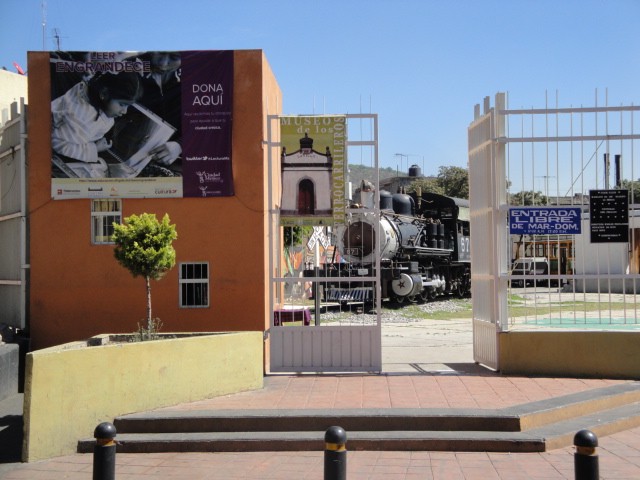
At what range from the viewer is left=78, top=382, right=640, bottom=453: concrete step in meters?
7.74

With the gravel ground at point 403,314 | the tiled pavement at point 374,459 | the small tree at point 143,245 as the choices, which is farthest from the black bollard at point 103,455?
the gravel ground at point 403,314

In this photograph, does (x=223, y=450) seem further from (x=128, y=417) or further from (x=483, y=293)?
(x=483, y=293)

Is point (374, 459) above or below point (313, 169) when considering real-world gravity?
below

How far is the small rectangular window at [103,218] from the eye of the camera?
1198 cm

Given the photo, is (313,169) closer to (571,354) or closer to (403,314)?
(571,354)

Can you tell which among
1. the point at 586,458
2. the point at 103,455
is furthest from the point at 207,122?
the point at 586,458

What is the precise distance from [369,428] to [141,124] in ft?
20.0

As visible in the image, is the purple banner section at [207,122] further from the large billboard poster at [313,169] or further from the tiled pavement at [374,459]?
the tiled pavement at [374,459]

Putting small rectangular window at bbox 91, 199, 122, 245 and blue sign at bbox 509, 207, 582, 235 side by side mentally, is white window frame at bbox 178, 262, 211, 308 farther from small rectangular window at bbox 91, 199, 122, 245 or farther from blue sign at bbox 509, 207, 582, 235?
blue sign at bbox 509, 207, 582, 235

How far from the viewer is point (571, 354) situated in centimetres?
1055

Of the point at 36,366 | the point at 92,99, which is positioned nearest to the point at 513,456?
the point at 36,366

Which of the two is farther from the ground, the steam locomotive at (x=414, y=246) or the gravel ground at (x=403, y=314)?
the steam locomotive at (x=414, y=246)

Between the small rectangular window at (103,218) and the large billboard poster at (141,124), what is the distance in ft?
0.72

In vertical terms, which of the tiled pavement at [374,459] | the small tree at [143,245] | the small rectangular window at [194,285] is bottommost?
the tiled pavement at [374,459]
